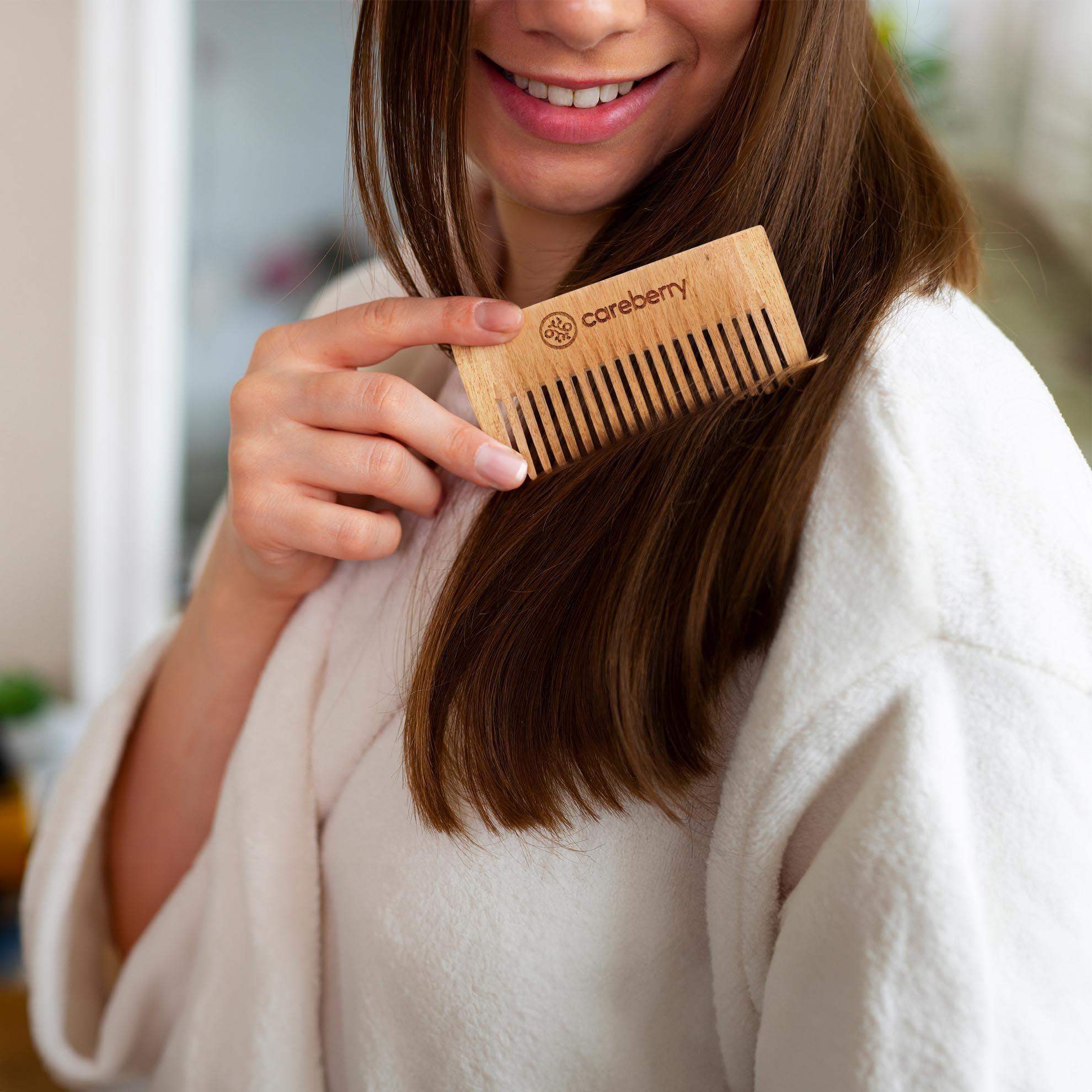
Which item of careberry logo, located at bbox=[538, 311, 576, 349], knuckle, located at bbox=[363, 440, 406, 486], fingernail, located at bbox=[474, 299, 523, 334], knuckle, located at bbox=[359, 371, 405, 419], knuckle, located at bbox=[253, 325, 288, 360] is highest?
knuckle, located at bbox=[253, 325, 288, 360]

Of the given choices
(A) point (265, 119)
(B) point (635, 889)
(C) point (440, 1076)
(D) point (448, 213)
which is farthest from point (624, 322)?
(A) point (265, 119)

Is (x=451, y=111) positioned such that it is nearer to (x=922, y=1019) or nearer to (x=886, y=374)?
(x=886, y=374)

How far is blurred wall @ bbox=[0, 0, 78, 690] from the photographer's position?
193 centimetres

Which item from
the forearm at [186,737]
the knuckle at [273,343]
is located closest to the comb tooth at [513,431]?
the knuckle at [273,343]

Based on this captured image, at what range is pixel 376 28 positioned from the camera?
0.61 m

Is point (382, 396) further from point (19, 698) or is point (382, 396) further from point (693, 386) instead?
point (19, 698)

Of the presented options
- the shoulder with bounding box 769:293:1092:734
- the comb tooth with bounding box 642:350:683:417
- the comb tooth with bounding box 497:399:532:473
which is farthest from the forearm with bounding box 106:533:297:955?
the shoulder with bounding box 769:293:1092:734

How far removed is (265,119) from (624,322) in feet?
6.16

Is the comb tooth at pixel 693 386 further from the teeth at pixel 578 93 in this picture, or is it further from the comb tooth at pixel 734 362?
the teeth at pixel 578 93

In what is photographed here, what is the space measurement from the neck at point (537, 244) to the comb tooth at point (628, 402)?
16 centimetres

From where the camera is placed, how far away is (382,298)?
76 cm

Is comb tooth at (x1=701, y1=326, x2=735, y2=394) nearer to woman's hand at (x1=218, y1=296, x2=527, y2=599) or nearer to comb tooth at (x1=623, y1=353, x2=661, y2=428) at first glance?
comb tooth at (x1=623, y1=353, x2=661, y2=428)

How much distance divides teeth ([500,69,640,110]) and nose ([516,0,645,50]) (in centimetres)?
4

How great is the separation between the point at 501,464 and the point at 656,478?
0.11m
